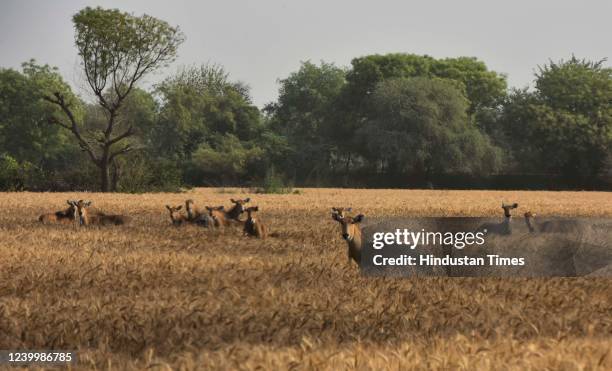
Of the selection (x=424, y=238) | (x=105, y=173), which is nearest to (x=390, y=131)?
(x=105, y=173)

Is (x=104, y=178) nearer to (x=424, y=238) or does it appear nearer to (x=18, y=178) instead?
(x=18, y=178)

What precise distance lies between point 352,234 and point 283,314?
4.99 m

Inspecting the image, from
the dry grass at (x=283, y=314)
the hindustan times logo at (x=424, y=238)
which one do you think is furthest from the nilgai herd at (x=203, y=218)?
the hindustan times logo at (x=424, y=238)

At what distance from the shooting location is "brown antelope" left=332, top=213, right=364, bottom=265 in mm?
13478

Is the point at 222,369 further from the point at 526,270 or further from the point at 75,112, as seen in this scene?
the point at 75,112

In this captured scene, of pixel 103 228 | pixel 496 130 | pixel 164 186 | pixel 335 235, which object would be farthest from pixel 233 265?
pixel 496 130

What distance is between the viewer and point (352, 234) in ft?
44.8

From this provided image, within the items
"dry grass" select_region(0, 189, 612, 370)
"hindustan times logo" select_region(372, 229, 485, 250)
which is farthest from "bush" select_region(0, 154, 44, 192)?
"hindustan times logo" select_region(372, 229, 485, 250)

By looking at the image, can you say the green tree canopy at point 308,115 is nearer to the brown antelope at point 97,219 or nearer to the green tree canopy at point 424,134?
the green tree canopy at point 424,134

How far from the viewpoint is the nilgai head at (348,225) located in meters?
13.5

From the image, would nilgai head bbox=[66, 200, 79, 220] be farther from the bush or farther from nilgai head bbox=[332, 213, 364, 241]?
the bush

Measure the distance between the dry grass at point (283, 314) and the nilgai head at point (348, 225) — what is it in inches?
18.6

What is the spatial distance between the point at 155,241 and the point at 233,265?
5371 mm

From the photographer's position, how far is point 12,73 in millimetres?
120438
